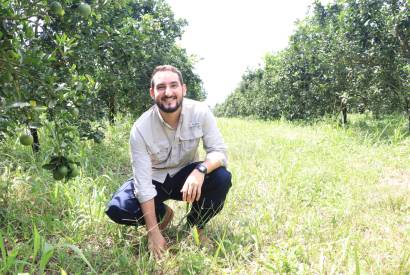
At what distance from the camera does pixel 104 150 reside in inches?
190

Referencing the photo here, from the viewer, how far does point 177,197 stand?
2693 millimetres

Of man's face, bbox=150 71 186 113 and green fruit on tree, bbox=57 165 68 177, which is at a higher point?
man's face, bbox=150 71 186 113

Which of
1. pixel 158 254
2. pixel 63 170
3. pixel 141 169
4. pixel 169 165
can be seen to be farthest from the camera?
pixel 169 165

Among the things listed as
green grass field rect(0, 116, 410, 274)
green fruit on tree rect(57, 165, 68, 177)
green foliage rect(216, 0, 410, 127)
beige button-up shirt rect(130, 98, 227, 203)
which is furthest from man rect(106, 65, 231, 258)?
green foliage rect(216, 0, 410, 127)

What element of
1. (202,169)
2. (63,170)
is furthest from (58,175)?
(202,169)

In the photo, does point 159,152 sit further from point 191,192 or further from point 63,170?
point 63,170

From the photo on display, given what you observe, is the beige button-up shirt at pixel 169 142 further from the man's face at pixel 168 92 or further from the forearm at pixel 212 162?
the man's face at pixel 168 92

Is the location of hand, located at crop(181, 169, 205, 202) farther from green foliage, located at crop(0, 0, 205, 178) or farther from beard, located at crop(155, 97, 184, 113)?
green foliage, located at crop(0, 0, 205, 178)

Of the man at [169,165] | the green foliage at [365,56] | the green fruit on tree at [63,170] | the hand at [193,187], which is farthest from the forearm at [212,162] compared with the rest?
the green foliage at [365,56]

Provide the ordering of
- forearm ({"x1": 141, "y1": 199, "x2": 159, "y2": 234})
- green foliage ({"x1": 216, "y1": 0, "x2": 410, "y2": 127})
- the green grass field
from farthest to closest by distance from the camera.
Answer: green foliage ({"x1": 216, "y1": 0, "x2": 410, "y2": 127}), forearm ({"x1": 141, "y1": 199, "x2": 159, "y2": 234}), the green grass field

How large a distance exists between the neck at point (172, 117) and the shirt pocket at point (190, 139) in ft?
0.32

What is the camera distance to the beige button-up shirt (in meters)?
2.44

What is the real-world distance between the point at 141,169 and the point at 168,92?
21.2 inches

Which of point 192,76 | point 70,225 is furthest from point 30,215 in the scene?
point 192,76
